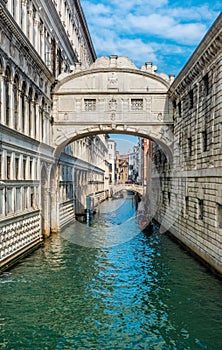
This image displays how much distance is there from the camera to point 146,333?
24.9 feet

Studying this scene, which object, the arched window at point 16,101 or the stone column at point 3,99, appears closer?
the stone column at point 3,99

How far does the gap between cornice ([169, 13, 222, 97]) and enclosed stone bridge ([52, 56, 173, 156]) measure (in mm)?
1462

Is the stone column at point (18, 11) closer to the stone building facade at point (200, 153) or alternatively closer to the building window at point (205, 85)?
the stone building facade at point (200, 153)

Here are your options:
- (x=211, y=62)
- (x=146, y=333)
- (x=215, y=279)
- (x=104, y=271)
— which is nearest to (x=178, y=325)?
(x=146, y=333)

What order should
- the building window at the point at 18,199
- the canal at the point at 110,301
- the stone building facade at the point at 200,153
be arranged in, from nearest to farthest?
the canal at the point at 110,301
the stone building facade at the point at 200,153
the building window at the point at 18,199

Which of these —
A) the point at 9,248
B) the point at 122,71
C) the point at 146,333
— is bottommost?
the point at 146,333

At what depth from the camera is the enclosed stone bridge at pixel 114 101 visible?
1786 cm

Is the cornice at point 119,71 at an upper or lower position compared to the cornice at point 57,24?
lower

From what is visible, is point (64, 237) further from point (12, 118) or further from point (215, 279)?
point (215, 279)

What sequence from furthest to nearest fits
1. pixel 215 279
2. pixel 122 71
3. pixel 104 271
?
1. pixel 122 71
2. pixel 104 271
3. pixel 215 279

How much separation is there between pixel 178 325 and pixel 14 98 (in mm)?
8594

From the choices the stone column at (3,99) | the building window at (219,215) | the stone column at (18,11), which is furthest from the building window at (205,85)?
the stone column at (18,11)

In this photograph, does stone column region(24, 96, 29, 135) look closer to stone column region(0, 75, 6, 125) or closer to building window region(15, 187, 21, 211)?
building window region(15, 187, 21, 211)

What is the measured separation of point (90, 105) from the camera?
18.2m
